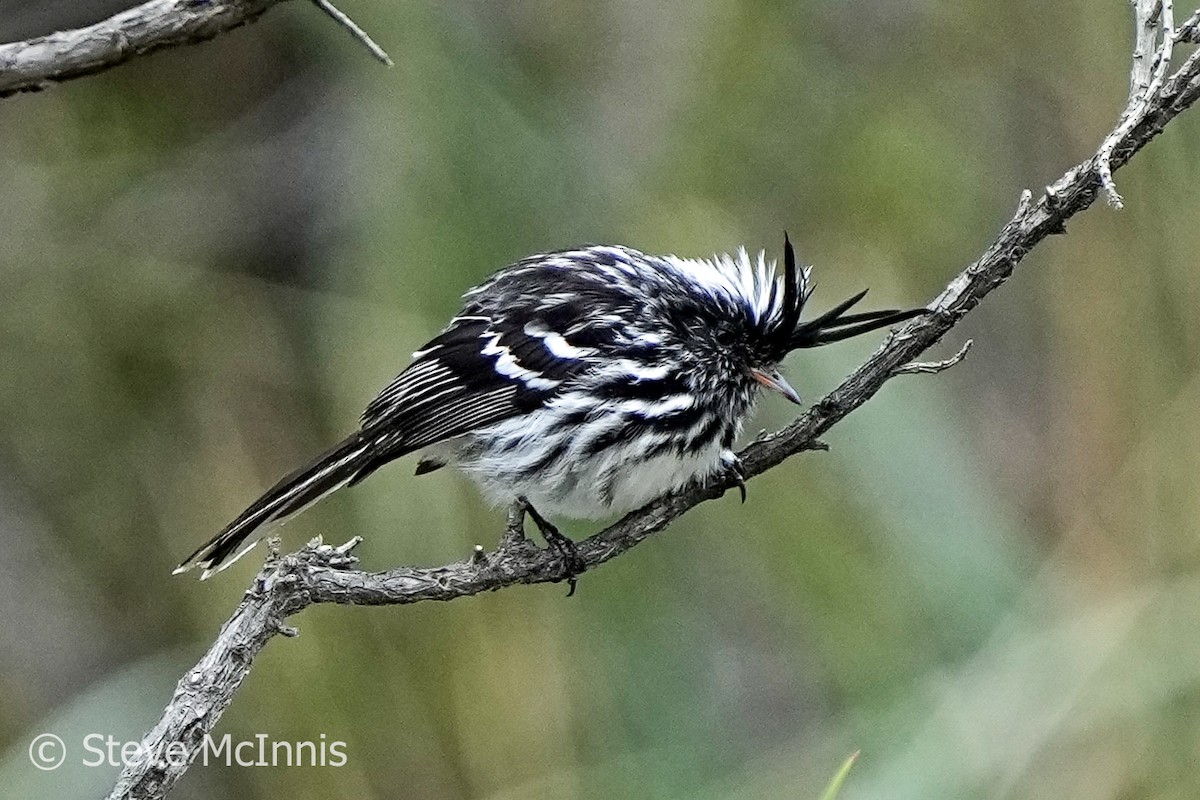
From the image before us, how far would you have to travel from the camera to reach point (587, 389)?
2.39m

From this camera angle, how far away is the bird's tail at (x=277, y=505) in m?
2.26

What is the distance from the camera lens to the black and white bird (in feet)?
7.54

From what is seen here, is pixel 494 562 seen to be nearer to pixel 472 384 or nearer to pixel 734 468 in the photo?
pixel 734 468

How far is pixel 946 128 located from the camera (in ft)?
11.7

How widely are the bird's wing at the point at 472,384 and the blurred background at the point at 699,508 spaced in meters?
0.66

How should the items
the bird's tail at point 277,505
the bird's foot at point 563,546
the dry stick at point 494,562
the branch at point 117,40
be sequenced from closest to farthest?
1. the branch at point 117,40
2. the dry stick at point 494,562
3. the bird's foot at point 563,546
4. the bird's tail at point 277,505

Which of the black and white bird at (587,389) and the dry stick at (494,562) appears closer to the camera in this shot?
the dry stick at (494,562)

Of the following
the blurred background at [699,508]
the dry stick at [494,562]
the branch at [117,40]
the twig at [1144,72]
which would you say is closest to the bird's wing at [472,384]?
the dry stick at [494,562]

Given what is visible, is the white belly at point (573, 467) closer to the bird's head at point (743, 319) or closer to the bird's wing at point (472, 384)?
the bird's wing at point (472, 384)

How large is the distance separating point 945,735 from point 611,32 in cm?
214

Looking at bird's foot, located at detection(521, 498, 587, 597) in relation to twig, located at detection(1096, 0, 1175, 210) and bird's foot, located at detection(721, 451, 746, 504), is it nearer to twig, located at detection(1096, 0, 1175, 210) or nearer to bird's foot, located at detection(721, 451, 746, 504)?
bird's foot, located at detection(721, 451, 746, 504)

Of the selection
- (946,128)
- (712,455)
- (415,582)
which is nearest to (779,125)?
(946,128)

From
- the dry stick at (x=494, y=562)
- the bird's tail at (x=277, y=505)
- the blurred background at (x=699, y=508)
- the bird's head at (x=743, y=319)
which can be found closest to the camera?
the dry stick at (x=494, y=562)

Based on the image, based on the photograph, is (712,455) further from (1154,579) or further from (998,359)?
(998,359)
